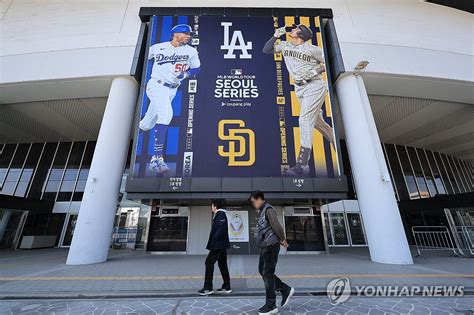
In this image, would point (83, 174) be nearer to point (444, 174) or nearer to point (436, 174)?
point (436, 174)

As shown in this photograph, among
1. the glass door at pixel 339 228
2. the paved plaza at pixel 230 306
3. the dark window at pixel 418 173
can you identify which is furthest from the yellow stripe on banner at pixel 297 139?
the dark window at pixel 418 173

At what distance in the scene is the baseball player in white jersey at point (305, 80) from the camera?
9016 millimetres

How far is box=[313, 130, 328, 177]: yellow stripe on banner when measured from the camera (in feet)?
28.5

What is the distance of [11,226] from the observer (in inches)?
519

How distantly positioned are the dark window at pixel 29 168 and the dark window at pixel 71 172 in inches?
94.3

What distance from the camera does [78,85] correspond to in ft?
35.7

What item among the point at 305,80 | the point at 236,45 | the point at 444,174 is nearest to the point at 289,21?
the point at 236,45

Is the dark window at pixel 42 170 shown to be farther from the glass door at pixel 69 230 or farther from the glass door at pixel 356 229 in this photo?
the glass door at pixel 356 229

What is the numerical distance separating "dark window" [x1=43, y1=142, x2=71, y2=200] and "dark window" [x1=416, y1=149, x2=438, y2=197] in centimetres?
2721

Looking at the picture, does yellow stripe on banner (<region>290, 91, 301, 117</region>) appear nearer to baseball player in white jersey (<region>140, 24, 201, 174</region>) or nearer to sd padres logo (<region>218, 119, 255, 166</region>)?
sd padres logo (<region>218, 119, 255, 166</region>)

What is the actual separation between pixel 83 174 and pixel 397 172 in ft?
75.9

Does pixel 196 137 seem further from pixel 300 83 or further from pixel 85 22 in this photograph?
pixel 85 22

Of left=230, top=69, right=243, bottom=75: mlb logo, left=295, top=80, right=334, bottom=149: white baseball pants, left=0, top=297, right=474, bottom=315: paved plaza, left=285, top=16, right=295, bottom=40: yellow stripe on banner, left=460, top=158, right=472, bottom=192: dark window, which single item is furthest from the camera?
left=460, top=158, right=472, bottom=192: dark window

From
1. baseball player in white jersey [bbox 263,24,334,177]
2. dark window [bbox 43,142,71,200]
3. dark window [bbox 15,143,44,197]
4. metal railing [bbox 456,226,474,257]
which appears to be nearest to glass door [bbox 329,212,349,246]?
metal railing [bbox 456,226,474,257]
